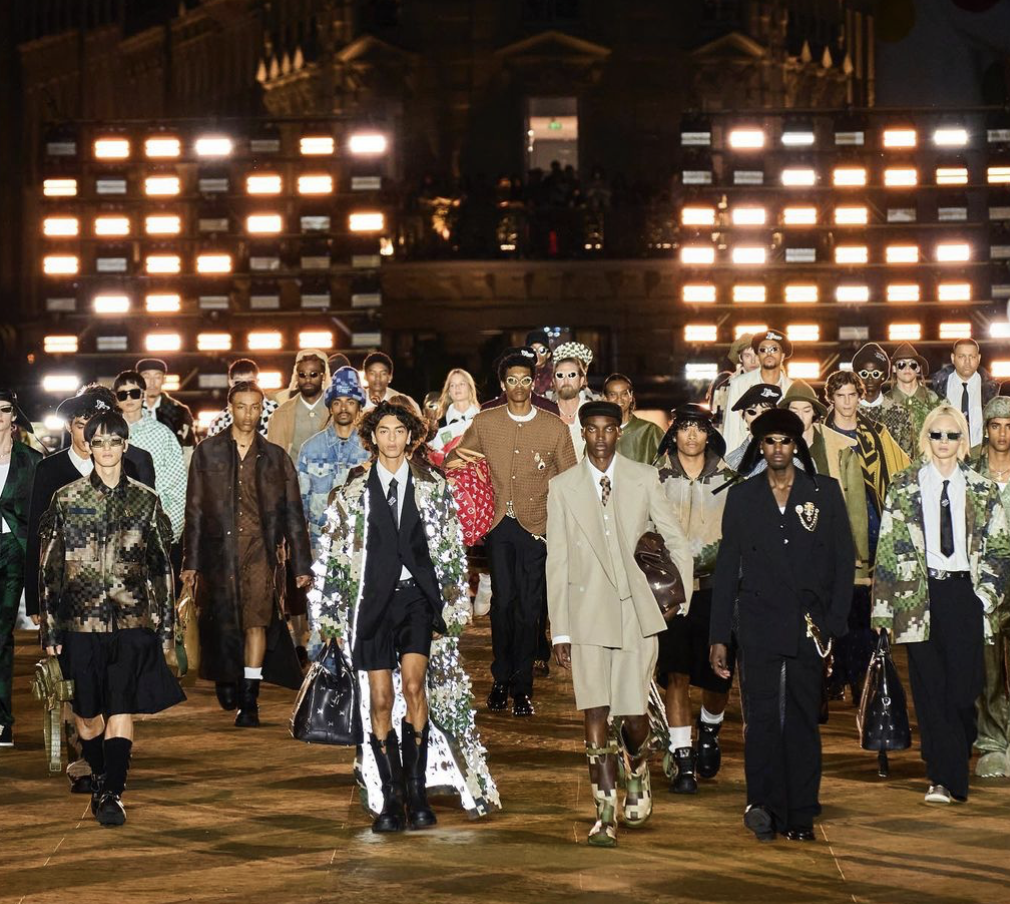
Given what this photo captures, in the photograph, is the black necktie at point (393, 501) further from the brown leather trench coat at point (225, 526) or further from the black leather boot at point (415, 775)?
the brown leather trench coat at point (225, 526)

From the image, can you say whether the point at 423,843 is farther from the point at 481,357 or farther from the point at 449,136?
the point at 449,136

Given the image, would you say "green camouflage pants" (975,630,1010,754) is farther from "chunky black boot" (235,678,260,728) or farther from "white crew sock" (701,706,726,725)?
"chunky black boot" (235,678,260,728)

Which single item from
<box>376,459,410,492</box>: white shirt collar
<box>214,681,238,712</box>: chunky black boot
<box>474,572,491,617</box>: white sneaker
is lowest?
<box>214,681,238,712</box>: chunky black boot

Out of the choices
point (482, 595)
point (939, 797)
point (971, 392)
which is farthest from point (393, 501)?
point (971, 392)

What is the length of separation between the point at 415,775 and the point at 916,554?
257 centimetres

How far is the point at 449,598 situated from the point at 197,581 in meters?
3.32

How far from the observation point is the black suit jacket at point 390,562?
33.3 feet

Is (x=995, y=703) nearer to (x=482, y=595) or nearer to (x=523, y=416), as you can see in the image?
(x=523, y=416)

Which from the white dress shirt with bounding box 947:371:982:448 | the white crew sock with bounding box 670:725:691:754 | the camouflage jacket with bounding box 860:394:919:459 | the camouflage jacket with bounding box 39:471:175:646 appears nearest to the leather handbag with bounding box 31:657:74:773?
the camouflage jacket with bounding box 39:471:175:646

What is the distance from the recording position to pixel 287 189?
25406mm

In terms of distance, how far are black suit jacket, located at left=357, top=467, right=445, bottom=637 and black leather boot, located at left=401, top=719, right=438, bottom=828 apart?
0.48 metres

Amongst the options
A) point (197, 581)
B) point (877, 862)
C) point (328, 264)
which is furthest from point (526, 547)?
point (328, 264)

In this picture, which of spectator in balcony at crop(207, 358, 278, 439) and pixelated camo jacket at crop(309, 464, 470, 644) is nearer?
pixelated camo jacket at crop(309, 464, 470, 644)

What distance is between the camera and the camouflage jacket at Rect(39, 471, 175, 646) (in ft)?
34.4
